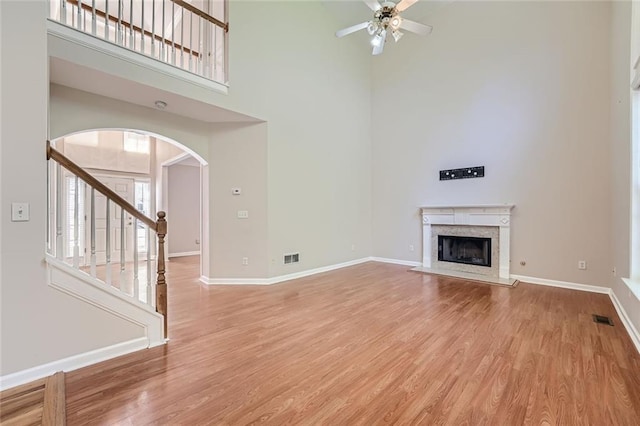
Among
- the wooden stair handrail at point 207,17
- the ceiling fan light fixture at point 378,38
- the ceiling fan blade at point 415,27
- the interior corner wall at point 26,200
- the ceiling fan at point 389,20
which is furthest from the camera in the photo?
the wooden stair handrail at point 207,17

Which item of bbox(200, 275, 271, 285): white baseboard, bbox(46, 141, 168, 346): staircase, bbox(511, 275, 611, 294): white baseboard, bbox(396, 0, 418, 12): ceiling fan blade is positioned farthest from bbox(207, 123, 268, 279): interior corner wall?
bbox(511, 275, 611, 294): white baseboard

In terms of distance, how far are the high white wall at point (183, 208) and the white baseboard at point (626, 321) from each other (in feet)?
29.4

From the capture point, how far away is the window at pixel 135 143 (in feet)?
22.4

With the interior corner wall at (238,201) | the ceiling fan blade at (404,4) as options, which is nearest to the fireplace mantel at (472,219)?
the interior corner wall at (238,201)

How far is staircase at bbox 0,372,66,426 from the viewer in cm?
163

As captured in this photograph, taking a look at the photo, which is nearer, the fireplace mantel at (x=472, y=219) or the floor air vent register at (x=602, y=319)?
the floor air vent register at (x=602, y=319)

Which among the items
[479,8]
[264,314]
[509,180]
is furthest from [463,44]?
[264,314]

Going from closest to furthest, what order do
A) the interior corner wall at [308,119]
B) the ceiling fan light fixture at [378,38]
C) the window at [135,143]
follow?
the ceiling fan light fixture at [378,38]
the interior corner wall at [308,119]
the window at [135,143]

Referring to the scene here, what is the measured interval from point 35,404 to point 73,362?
0.40 metres

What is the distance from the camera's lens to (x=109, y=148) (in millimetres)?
6531

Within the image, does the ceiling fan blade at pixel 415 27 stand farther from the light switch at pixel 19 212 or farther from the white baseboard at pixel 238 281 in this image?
the white baseboard at pixel 238 281

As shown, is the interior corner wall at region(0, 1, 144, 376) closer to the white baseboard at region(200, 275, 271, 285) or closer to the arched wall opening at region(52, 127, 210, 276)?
the white baseboard at region(200, 275, 271, 285)

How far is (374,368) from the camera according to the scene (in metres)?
2.18

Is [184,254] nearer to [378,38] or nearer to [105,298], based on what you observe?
[105,298]
